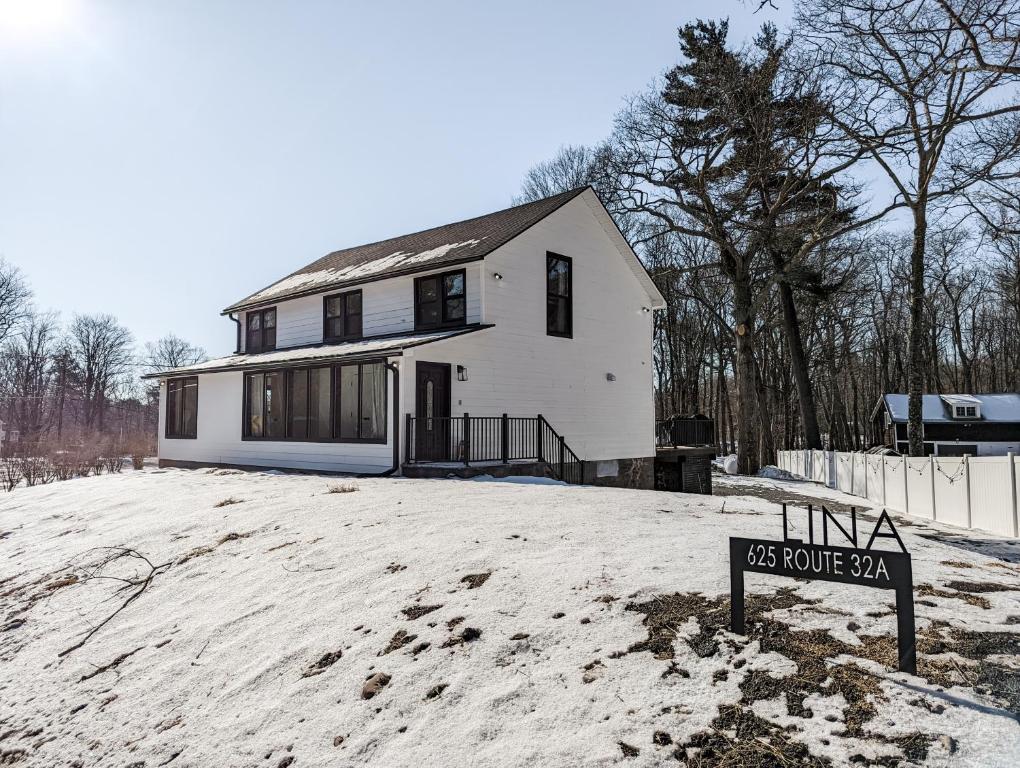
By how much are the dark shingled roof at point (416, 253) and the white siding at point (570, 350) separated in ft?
1.34

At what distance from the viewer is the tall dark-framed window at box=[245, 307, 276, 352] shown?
64.3 feet

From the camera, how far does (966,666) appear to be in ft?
10.6

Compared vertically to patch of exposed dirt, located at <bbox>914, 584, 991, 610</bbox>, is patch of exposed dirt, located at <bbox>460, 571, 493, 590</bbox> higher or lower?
lower

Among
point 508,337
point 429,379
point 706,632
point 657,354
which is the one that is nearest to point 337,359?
point 429,379

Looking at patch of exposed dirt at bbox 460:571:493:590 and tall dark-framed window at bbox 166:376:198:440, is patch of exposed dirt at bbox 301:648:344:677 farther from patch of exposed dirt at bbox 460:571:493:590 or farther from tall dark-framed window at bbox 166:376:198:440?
tall dark-framed window at bbox 166:376:198:440

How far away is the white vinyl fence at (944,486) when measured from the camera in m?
10.7

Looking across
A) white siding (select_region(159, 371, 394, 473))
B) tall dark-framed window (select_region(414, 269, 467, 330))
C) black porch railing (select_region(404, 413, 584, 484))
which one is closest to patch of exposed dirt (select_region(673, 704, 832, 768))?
black porch railing (select_region(404, 413, 584, 484))

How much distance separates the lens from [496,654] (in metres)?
3.87

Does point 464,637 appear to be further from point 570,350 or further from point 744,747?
point 570,350

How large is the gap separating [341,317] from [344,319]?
0.20 meters

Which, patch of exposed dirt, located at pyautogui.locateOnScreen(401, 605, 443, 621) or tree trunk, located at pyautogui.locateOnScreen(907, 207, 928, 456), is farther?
tree trunk, located at pyautogui.locateOnScreen(907, 207, 928, 456)

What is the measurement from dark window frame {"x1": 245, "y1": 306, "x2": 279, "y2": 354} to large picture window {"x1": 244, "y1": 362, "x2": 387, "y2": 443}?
9.07 feet

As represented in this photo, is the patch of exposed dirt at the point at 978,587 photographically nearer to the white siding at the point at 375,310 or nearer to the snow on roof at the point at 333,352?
the snow on roof at the point at 333,352

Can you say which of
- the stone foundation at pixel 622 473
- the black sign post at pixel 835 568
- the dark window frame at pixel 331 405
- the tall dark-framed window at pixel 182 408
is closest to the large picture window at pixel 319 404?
the dark window frame at pixel 331 405
